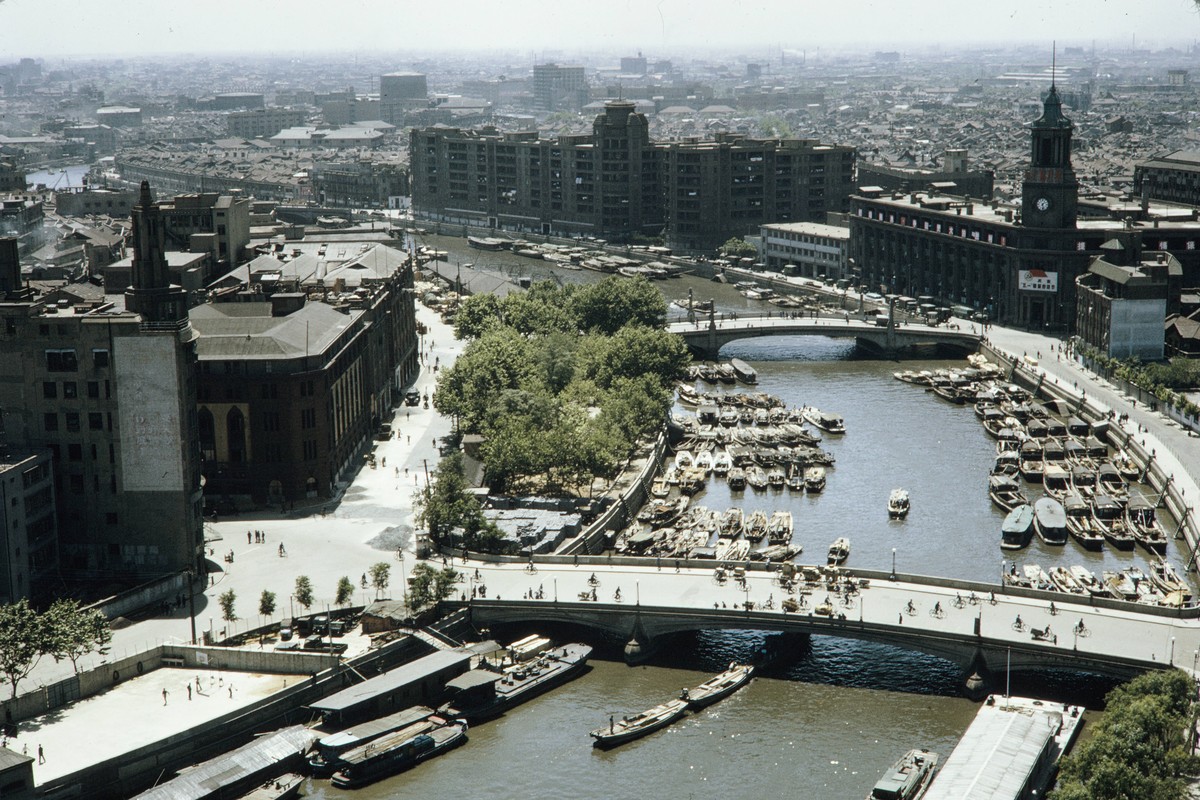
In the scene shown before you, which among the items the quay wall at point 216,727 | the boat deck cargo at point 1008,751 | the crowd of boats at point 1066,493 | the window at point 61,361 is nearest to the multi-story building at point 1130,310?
the crowd of boats at point 1066,493

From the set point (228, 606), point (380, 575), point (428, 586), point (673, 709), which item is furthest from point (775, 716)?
point (228, 606)

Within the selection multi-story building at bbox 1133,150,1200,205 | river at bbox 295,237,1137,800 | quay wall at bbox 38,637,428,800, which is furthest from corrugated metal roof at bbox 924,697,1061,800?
multi-story building at bbox 1133,150,1200,205

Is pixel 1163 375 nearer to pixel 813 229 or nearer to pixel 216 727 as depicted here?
pixel 813 229

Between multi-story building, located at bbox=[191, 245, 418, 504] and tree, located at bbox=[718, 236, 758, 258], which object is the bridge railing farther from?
tree, located at bbox=[718, 236, 758, 258]

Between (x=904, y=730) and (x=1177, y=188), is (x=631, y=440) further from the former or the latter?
(x=1177, y=188)

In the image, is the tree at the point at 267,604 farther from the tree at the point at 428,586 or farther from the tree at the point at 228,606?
the tree at the point at 428,586

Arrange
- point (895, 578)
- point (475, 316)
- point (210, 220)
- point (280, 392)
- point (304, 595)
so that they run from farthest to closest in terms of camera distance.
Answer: point (475, 316) → point (210, 220) → point (280, 392) → point (895, 578) → point (304, 595)

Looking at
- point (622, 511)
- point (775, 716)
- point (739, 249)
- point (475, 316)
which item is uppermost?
point (739, 249)

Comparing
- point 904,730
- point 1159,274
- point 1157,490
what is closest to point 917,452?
point 1157,490
